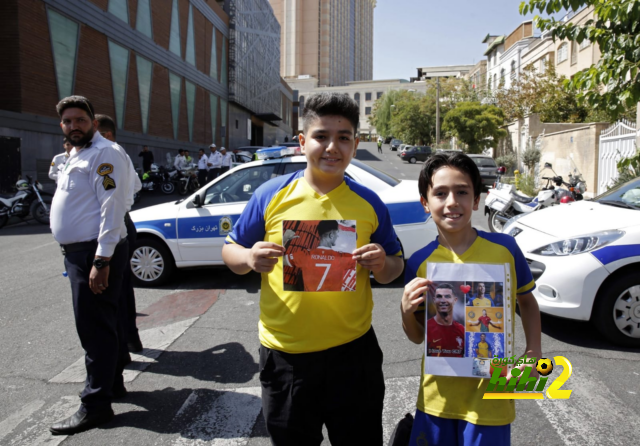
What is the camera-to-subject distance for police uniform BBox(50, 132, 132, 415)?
3059mm

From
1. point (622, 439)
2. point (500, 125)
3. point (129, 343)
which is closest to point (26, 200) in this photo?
point (129, 343)

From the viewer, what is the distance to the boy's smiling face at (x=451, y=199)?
186 centimetres

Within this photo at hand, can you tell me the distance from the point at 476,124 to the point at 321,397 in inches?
1355

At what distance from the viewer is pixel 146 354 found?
4.33 m

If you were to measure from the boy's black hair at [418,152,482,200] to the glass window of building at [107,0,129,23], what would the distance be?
25050 millimetres

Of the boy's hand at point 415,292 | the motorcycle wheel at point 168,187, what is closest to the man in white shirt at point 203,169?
the motorcycle wheel at point 168,187

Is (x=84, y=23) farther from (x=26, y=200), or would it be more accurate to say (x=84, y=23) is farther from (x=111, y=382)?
(x=111, y=382)

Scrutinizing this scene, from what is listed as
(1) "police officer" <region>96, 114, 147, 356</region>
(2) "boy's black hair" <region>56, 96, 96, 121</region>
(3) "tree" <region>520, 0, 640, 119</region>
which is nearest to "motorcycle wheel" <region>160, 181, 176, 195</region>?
(1) "police officer" <region>96, 114, 147, 356</region>

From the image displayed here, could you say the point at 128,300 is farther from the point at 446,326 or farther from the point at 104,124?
the point at 446,326

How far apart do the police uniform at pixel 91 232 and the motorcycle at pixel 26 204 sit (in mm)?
11385

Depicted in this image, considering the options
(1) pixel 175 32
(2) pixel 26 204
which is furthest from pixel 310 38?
(2) pixel 26 204

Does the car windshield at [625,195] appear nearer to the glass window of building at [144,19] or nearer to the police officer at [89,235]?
the police officer at [89,235]

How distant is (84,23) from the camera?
20.6 metres

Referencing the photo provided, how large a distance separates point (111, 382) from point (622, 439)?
320cm
